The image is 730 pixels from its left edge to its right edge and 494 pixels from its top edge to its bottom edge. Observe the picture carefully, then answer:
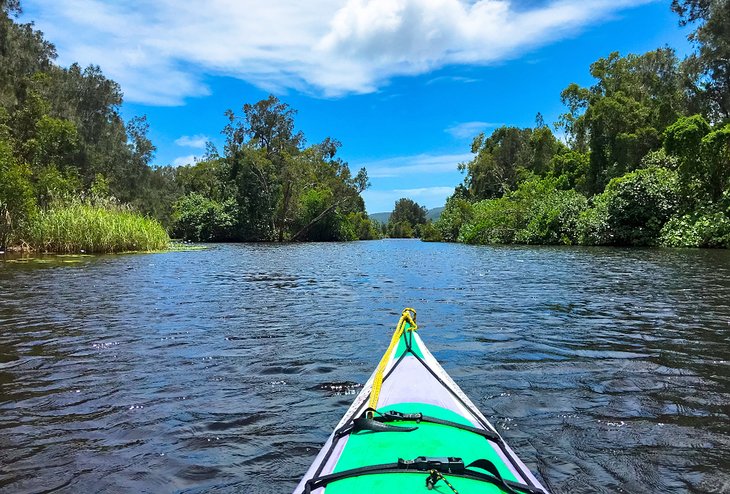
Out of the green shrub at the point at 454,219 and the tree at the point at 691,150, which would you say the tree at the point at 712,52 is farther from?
the green shrub at the point at 454,219

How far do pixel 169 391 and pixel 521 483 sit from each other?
13.0 ft

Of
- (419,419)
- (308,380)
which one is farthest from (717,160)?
(419,419)

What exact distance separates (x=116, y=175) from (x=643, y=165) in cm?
4660

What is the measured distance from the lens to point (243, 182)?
57.5 meters

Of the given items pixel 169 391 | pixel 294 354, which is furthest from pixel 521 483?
pixel 294 354

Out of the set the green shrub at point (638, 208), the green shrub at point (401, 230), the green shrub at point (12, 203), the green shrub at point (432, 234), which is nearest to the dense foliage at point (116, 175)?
the green shrub at point (12, 203)

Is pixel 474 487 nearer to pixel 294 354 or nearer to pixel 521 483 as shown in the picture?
pixel 521 483

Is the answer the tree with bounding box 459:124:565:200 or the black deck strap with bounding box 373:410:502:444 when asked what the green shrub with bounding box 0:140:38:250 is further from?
the tree with bounding box 459:124:565:200

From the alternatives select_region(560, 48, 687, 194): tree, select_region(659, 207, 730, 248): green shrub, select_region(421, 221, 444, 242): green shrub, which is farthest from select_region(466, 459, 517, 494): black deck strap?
select_region(421, 221, 444, 242): green shrub

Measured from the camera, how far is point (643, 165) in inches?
1407

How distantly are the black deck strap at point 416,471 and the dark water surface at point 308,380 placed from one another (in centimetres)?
127

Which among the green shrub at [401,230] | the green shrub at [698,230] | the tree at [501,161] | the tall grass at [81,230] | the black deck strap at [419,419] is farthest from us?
the green shrub at [401,230]

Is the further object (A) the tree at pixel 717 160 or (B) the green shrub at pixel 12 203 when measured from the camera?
(A) the tree at pixel 717 160

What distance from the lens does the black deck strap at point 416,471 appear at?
2160mm
